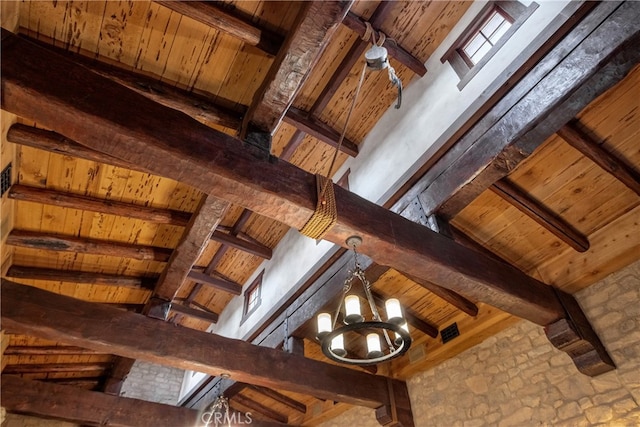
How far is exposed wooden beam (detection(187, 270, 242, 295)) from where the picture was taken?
20.9 feet

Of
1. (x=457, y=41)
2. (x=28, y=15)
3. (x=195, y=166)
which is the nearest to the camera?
(x=195, y=166)

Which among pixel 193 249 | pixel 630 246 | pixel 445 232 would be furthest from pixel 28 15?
pixel 630 246

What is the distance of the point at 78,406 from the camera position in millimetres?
5094

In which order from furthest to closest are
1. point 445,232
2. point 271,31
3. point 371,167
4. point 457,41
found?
1. point 371,167
2. point 457,41
3. point 445,232
4. point 271,31

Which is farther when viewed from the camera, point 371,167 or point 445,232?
point 371,167

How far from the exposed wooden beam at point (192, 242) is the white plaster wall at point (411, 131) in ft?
4.57

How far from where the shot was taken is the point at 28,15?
2.37 meters

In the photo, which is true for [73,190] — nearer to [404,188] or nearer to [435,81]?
[404,188]

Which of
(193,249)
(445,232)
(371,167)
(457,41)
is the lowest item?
(445,232)

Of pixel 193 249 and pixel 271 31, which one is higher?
pixel 271 31

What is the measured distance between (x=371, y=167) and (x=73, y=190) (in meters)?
3.01

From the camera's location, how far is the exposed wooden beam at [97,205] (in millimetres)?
3342

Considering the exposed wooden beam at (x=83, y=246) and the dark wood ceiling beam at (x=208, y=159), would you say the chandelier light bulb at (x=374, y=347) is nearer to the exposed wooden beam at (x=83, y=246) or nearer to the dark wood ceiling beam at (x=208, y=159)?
the dark wood ceiling beam at (x=208, y=159)

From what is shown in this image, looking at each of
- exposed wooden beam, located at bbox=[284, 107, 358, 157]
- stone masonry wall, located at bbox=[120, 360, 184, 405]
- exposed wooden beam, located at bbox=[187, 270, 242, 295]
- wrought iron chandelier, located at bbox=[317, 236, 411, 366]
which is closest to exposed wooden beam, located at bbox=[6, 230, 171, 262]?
exposed wooden beam, located at bbox=[187, 270, 242, 295]
